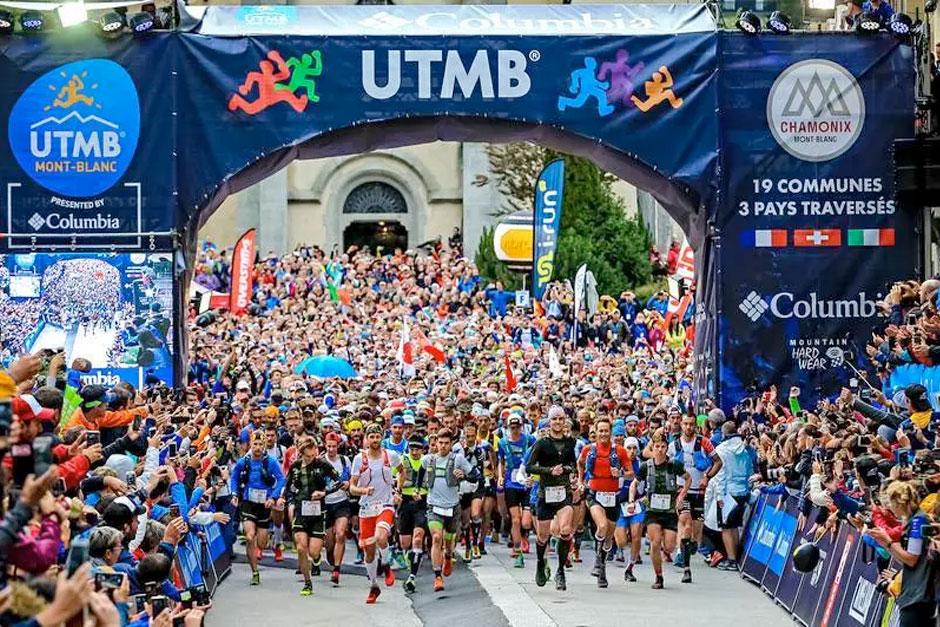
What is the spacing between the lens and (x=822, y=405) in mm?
21828

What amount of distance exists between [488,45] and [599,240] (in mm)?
31575

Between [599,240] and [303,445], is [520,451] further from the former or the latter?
[599,240]

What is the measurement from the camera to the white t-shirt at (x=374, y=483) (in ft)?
66.5

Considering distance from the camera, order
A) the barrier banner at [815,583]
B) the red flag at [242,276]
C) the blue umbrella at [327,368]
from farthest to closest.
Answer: the red flag at [242,276]
the blue umbrella at [327,368]
the barrier banner at [815,583]

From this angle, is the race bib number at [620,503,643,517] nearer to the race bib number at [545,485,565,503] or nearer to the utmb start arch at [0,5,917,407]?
the race bib number at [545,485,565,503]

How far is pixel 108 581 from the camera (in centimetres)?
969

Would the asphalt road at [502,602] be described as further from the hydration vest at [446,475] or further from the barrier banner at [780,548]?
the hydration vest at [446,475]

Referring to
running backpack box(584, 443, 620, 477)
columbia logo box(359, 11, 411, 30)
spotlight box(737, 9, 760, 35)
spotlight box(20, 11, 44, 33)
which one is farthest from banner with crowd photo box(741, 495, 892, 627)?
spotlight box(20, 11, 44, 33)

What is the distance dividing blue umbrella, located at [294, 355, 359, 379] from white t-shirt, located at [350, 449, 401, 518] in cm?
1143

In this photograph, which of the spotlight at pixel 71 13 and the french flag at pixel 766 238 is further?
the french flag at pixel 766 238

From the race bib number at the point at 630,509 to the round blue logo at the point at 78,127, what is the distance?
790 cm

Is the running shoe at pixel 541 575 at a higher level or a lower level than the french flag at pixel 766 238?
lower

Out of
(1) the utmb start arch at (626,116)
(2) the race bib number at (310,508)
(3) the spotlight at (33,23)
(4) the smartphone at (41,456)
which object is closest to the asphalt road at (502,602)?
(2) the race bib number at (310,508)

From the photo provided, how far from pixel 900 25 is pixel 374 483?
9.38m
